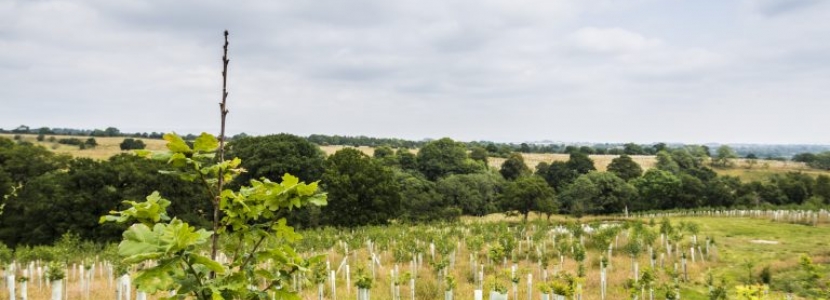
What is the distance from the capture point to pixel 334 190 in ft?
132

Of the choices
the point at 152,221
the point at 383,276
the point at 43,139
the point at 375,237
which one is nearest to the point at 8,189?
the point at 375,237

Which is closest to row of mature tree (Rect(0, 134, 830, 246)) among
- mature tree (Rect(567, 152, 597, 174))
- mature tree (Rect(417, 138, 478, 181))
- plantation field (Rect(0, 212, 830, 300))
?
mature tree (Rect(417, 138, 478, 181))

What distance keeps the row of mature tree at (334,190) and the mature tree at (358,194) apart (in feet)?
0.30

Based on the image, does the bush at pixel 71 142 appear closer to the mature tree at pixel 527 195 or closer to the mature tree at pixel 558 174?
the mature tree at pixel 527 195

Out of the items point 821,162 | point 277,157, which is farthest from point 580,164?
point 821,162

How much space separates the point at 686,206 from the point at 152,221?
72.7 m

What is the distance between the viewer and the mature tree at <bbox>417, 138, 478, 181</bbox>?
68.9 metres

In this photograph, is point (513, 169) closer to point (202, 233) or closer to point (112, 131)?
point (202, 233)

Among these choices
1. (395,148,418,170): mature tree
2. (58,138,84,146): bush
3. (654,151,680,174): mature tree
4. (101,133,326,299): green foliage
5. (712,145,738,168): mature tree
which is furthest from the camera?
(712,145,738,168): mature tree

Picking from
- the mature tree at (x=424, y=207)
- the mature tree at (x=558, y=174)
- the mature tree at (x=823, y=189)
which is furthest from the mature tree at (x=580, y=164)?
the mature tree at (x=424, y=207)

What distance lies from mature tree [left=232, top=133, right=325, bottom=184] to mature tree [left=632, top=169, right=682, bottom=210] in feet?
154

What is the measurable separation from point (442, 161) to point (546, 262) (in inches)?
2081

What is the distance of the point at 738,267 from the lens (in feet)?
66.6

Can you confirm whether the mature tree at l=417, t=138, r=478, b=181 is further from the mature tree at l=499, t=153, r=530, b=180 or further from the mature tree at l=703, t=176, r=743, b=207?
the mature tree at l=703, t=176, r=743, b=207
